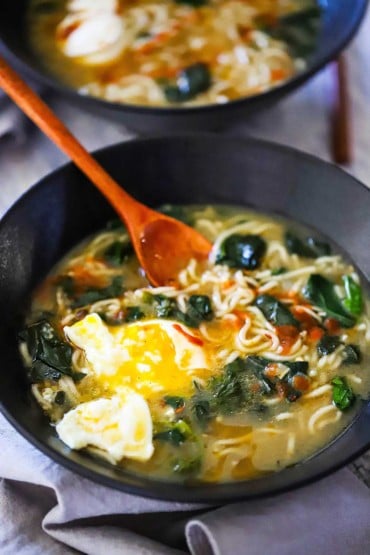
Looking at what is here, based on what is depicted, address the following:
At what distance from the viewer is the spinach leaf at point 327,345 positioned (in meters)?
3.13

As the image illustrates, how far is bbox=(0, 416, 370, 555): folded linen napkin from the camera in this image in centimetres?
268

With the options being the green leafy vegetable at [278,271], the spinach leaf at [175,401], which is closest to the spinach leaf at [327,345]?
the green leafy vegetable at [278,271]

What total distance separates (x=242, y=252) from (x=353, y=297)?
47 centimetres

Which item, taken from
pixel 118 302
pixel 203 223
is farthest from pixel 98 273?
pixel 203 223

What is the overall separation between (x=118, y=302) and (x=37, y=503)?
777 mm

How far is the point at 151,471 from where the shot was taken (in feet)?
9.07

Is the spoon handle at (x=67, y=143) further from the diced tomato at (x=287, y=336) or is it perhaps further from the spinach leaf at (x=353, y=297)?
the spinach leaf at (x=353, y=297)

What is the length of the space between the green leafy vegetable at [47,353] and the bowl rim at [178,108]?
96cm

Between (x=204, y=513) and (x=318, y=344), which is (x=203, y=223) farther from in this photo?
(x=204, y=513)

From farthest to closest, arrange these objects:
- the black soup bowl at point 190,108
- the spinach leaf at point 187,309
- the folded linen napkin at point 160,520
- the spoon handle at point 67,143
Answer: the black soup bowl at point 190,108
the spoon handle at point 67,143
the spinach leaf at point 187,309
the folded linen napkin at point 160,520

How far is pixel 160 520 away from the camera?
2869 millimetres

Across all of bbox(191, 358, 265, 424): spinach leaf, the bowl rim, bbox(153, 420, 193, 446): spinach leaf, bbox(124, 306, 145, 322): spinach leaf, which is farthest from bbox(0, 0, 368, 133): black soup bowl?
bbox(153, 420, 193, 446): spinach leaf

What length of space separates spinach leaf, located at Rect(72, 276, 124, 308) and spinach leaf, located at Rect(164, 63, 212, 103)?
1.14m

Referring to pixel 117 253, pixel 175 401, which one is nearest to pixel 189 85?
pixel 117 253
